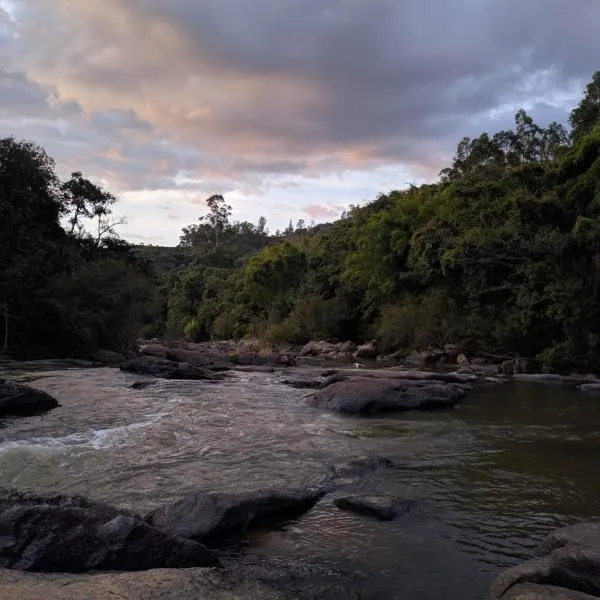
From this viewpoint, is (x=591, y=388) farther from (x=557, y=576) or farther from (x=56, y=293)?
(x=56, y=293)

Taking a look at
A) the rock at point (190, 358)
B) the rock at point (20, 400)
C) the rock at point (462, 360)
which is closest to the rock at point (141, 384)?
the rock at point (20, 400)

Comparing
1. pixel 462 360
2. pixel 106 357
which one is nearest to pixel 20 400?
pixel 106 357

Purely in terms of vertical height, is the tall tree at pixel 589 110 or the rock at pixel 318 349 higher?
the tall tree at pixel 589 110

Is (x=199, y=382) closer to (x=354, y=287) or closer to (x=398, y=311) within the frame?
(x=398, y=311)

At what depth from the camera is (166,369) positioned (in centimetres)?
2314

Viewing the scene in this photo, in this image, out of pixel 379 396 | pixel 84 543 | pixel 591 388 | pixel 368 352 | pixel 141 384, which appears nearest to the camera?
pixel 84 543

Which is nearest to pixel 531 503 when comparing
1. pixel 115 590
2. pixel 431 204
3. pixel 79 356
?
pixel 115 590

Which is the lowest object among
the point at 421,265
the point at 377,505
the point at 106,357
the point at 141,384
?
the point at 106,357

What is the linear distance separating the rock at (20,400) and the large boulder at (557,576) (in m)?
11.9

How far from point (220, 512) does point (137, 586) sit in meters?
2.25

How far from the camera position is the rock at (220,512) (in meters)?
6.22

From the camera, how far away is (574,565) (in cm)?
496

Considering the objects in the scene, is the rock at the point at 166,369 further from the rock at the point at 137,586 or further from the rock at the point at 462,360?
the rock at the point at 137,586

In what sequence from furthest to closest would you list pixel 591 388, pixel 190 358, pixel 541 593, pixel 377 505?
1. pixel 190 358
2. pixel 591 388
3. pixel 377 505
4. pixel 541 593
